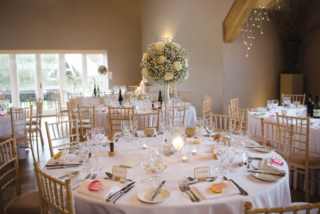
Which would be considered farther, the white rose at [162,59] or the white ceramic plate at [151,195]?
the white rose at [162,59]

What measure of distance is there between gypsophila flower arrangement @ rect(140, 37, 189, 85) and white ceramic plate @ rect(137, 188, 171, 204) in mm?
1903

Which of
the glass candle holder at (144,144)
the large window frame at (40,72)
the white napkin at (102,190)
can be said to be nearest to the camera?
the white napkin at (102,190)

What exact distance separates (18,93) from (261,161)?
10.7 m

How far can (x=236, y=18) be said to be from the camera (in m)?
5.69

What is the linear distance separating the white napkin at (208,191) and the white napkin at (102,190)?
53 cm

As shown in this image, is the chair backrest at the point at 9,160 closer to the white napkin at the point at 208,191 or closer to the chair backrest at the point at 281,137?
the white napkin at the point at 208,191

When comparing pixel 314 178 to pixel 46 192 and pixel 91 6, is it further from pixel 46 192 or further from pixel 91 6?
pixel 91 6

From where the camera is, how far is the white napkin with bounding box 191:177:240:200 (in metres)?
1.59

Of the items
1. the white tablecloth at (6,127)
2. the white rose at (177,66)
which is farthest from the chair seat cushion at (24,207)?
the white tablecloth at (6,127)

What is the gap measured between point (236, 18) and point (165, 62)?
3222 millimetres

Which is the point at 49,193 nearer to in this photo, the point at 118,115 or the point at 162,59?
the point at 162,59

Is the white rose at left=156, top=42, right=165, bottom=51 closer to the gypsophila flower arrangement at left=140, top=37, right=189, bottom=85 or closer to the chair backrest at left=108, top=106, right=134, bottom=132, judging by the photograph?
the gypsophila flower arrangement at left=140, top=37, right=189, bottom=85

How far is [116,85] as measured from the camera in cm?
1117

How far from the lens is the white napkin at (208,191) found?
1.59 m
